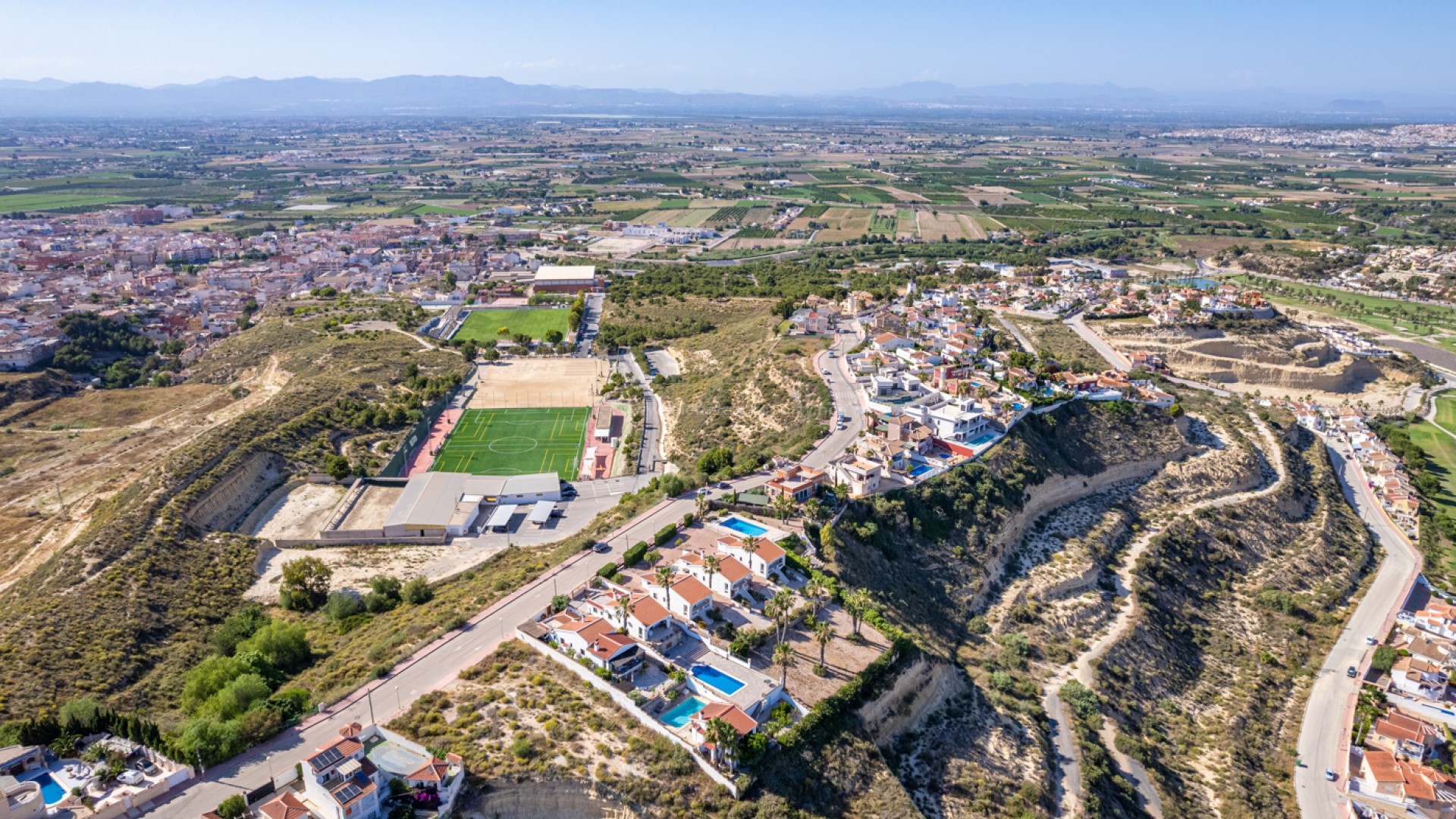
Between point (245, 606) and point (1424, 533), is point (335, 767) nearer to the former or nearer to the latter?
point (245, 606)

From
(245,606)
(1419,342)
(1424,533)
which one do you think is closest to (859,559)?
Answer: (245,606)

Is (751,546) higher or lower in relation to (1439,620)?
higher

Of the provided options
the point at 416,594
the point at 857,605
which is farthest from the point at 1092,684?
the point at 416,594

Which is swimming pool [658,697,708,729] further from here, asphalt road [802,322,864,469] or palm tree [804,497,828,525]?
asphalt road [802,322,864,469]

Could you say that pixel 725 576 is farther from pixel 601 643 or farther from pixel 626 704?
pixel 626 704

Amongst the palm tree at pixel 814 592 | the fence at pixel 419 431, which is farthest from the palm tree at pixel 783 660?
the fence at pixel 419 431

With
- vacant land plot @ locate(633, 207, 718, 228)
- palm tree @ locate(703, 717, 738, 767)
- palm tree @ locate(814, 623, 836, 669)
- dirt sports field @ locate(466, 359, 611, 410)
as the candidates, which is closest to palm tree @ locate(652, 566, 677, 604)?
palm tree @ locate(814, 623, 836, 669)
